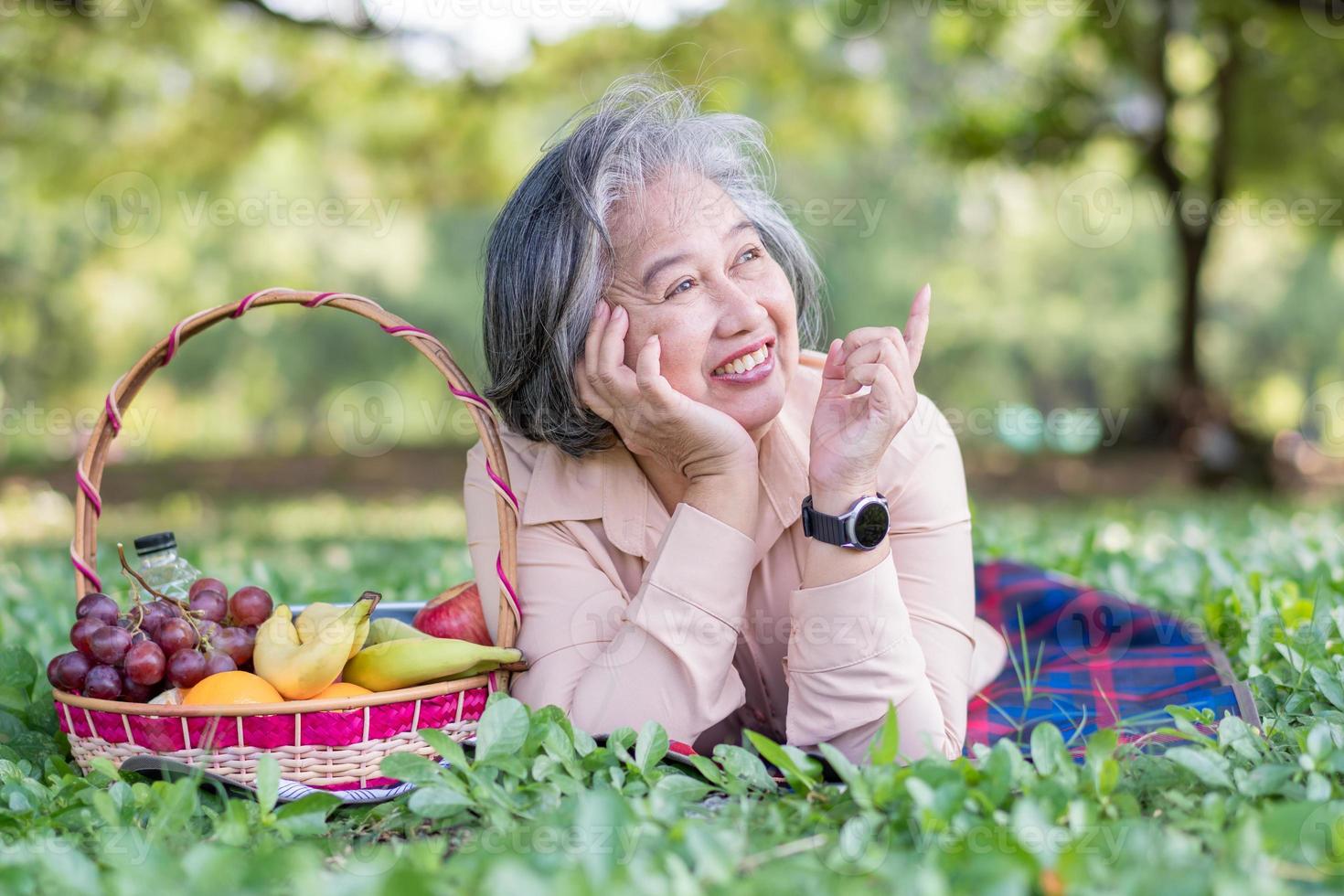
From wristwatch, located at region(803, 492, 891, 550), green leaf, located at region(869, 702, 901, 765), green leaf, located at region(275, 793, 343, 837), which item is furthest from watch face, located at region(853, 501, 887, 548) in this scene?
green leaf, located at region(275, 793, 343, 837)

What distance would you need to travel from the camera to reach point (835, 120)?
1006cm

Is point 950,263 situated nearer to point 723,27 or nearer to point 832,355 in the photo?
point 723,27

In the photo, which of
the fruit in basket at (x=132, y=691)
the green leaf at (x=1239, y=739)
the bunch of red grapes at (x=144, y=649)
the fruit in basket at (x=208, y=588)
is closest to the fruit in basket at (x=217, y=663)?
the bunch of red grapes at (x=144, y=649)

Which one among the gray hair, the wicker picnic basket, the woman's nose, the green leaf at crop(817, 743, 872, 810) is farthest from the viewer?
the gray hair

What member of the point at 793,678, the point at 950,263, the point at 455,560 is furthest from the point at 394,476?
the point at 793,678

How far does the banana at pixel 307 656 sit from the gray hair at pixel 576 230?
665 mm

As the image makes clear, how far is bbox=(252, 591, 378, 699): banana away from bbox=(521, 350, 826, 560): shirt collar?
0.51m

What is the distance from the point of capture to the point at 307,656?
7.26ft

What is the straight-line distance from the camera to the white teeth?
249cm

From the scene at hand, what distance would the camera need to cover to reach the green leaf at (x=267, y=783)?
6.26 feet

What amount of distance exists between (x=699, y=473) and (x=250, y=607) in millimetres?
969

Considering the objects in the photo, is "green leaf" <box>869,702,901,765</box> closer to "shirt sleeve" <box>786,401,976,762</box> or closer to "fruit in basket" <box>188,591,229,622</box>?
"shirt sleeve" <box>786,401,976,762</box>

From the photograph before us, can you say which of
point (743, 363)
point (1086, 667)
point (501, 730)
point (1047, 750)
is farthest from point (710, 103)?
point (1047, 750)

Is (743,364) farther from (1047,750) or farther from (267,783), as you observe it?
Result: (267,783)
